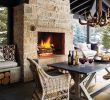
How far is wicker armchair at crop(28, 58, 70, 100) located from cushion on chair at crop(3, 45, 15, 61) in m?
2.04

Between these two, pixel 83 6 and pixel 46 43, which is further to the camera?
pixel 83 6

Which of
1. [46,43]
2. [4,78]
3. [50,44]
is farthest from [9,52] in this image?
[50,44]

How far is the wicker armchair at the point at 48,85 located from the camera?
288 cm

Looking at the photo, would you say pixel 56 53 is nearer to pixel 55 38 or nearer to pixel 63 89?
pixel 55 38

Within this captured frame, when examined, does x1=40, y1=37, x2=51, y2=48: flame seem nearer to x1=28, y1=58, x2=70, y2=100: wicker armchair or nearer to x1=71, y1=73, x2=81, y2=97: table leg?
x1=71, y1=73, x2=81, y2=97: table leg

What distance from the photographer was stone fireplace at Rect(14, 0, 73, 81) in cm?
504

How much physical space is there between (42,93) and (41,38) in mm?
3425

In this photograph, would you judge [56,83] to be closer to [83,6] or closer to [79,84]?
[79,84]

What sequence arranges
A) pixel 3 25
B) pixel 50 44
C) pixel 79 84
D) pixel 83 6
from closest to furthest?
pixel 79 84
pixel 3 25
pixel 50 44
pixel 83 6

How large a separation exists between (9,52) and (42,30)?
1192mm

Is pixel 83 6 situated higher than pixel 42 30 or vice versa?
pixel 83 6

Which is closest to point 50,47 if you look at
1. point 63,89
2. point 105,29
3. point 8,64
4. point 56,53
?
point 56,53

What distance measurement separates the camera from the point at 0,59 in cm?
474

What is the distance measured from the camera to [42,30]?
17.9ft
